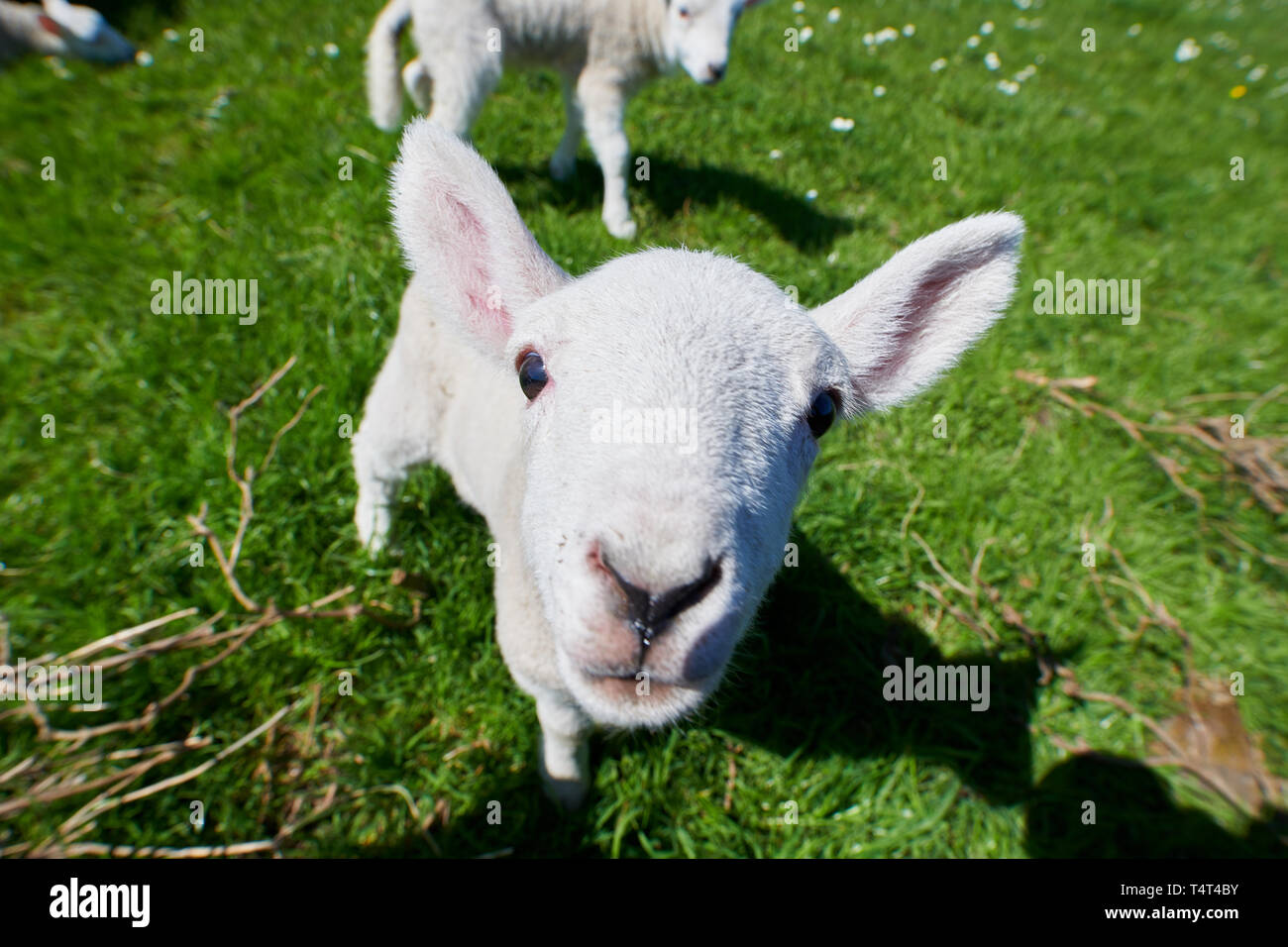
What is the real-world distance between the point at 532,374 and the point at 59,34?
7.64m

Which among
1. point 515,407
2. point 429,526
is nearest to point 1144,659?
point 515,407

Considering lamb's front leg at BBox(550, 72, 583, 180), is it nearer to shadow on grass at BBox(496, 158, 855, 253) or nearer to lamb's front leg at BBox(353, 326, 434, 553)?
shadow on grass at BBox(496, 158, 855, 253)

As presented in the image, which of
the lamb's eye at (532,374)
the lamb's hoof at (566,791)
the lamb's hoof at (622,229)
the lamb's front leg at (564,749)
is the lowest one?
the lamb's hoof at (566,791)

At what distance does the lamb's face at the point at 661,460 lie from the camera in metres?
1.22

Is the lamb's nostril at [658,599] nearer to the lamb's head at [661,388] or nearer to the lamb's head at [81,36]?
the lamb's head at [661,388]

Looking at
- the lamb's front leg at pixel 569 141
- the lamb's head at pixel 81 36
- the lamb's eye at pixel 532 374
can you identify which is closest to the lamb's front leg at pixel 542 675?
the lamb's eye at pixel 532 374

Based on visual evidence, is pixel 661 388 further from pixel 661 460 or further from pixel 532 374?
pixel 532 374

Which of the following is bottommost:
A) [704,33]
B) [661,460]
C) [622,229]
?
[661,460]

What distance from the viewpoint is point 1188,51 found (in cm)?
952

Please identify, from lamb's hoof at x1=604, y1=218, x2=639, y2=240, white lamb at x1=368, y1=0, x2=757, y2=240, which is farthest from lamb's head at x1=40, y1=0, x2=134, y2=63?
lamb's hoof at x1=604, y1=218, x2=639, y2=240

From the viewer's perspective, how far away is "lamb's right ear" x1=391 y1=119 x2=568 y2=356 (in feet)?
5.85

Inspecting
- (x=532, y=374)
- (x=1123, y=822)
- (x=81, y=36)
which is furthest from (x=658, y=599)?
(x=81, y=36)

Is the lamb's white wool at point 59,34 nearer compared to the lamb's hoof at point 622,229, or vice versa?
the lamb's hoof at point 622,229

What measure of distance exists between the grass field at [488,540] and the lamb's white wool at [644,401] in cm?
87
